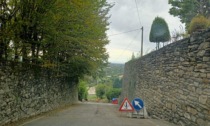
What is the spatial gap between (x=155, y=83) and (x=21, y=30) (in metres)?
5.88

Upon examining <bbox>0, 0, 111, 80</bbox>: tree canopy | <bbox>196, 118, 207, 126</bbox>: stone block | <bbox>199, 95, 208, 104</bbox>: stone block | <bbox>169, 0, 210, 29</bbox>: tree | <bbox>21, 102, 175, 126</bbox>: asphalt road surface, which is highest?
<bbox>169, 0, 210, 29</bbox>: tree

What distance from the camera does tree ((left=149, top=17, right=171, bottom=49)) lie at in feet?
44.4

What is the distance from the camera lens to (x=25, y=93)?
336 inches

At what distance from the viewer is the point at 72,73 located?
53.4 feet

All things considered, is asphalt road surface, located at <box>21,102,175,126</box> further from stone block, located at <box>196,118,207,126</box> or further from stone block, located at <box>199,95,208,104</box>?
stone block, located at <box>199,95,208,104</box>

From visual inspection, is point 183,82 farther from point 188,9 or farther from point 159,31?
point 188,9

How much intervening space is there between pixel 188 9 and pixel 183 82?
14884mm

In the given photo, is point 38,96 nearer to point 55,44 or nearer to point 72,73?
point 55,44

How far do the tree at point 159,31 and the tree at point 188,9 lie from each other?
242 inches

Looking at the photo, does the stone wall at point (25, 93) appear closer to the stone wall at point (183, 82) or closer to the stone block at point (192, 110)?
the stone wall at point (183, 82)

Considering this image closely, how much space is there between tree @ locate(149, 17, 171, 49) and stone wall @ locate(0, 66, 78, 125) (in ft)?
20.9

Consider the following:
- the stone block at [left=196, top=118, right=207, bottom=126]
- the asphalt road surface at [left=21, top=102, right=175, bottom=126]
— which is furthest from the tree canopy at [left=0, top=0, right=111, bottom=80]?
the stone block at [left=196, top=118, right=207, bottom=126]

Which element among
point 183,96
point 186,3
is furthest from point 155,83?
point 186,3

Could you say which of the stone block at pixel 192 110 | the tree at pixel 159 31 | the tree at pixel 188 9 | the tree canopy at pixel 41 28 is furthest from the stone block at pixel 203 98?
the tree at pixel 188 9
